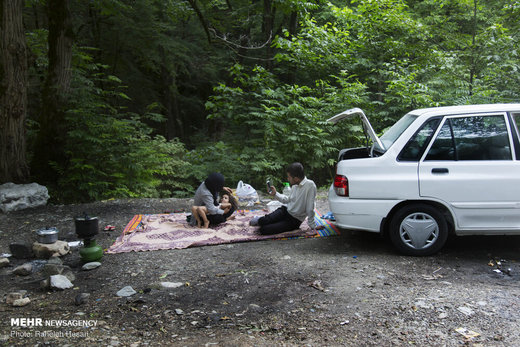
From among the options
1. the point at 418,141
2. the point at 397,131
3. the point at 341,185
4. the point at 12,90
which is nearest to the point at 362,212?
the point at 341,185

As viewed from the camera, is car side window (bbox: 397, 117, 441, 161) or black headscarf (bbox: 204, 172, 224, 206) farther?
black headscarf (bbox: 204, 172, 224, 206)

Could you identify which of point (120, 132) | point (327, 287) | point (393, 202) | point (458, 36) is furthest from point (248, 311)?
point (458, 36)

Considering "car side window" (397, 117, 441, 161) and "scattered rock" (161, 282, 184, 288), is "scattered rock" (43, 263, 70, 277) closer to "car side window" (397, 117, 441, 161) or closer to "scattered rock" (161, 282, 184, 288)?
"scattered rock" (161, 282, 184, 288)

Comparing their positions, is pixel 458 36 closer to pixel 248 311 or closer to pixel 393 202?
pixel 393 202

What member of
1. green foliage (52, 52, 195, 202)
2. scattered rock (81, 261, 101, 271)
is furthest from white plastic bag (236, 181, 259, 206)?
scattered rock (81, 261, 101, 271)

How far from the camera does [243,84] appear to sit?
11.9m

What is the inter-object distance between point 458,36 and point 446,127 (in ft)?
27.2

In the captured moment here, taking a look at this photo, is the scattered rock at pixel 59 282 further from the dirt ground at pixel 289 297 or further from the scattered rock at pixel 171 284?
the scattered rock at pixel 171 284

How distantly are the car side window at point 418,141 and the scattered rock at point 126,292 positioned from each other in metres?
3.72

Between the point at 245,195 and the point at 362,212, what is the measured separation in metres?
3.57

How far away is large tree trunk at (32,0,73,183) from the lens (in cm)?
914

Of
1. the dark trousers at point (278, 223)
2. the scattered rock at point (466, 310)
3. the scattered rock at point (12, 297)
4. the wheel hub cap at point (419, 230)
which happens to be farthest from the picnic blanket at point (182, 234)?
the scattered rock at point (466, 310)

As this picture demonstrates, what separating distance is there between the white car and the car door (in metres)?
0.01

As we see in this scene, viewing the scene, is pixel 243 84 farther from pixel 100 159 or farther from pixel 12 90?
pixel 12 90
